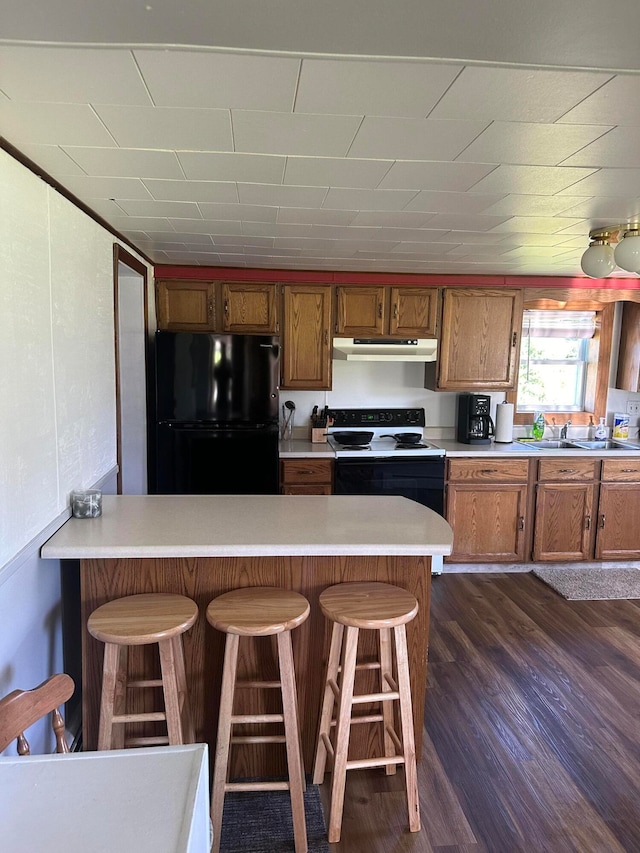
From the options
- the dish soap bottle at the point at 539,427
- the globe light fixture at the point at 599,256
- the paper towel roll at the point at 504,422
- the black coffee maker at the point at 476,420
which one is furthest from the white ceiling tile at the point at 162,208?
the dish soap bottle at the point at 539,427

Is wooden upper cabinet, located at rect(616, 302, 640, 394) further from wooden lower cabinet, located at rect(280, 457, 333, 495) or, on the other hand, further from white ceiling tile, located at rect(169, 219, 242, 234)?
white ceiling tile, located at rect(169, 219, 242, 234)

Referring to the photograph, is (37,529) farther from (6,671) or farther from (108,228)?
(108,228)

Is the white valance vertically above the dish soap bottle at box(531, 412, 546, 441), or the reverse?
the white valance

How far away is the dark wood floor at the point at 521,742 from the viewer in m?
1.81

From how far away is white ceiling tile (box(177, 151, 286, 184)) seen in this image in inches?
68.1

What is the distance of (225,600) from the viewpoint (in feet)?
6.08

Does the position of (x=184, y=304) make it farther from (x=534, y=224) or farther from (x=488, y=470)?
(x=488, y=470)

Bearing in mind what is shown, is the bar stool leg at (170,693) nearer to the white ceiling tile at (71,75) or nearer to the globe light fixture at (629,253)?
the white ceiling tile at (71,75)

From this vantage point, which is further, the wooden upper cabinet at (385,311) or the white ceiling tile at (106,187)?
the wooden upper cabinet at (385,311)

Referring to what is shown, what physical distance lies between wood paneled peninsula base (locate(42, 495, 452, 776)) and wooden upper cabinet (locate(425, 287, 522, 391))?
82.7 inches

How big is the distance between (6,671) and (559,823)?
5.96ft

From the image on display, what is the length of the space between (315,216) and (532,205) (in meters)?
0.89

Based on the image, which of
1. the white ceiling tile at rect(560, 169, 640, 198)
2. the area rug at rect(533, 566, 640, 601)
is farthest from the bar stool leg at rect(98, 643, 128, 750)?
the area rug at rect(533, 566, 640, 601)

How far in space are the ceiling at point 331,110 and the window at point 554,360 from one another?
6.44 ft
